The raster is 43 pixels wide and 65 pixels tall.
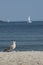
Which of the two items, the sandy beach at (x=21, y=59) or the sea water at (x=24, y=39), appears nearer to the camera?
the sandy beach at (x=21, y=59)

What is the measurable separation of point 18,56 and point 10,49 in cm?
380

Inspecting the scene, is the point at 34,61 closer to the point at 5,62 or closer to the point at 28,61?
the point at 28,61

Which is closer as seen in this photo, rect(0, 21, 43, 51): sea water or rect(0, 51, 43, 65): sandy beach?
rect(0, 51, 43, 65): sandy beach

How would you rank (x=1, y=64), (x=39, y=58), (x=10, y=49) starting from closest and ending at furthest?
(x=1, y=64), (x=39, y=58), (x=10, y=49)

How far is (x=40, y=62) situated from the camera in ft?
35.2

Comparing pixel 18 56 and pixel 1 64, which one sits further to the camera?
pixel 18 56

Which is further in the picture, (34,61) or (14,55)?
(14,55)

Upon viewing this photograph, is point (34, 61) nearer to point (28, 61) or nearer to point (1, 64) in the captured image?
point (28, 61)

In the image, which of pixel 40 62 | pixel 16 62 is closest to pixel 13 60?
pixel 16 62

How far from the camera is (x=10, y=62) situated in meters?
10.7

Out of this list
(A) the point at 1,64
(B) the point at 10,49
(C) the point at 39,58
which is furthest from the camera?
(B) the point at 10,49

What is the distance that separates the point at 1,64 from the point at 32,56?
1562mm

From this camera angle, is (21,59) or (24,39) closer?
(21,59)

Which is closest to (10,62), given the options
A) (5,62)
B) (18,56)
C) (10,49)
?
(5,62)
